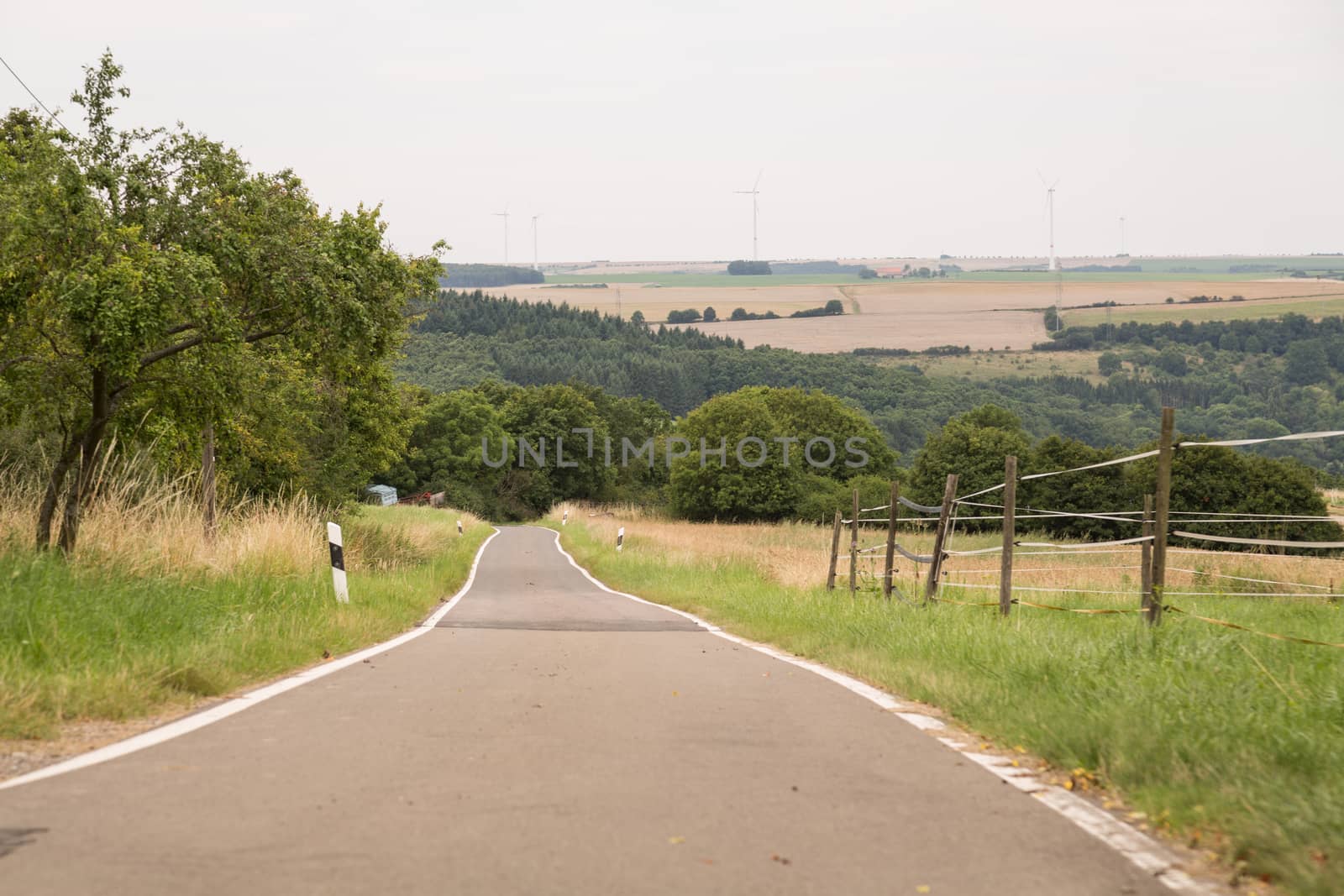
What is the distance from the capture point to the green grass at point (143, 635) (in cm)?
707

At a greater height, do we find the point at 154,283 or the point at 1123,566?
the point at 154,283

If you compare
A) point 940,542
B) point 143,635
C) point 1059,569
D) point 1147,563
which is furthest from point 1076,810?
point 1059,569

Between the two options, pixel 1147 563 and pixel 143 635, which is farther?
pixel 1147 563

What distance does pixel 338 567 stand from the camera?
15.2m

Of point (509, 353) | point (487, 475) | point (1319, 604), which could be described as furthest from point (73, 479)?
Answer: point (509, 353)

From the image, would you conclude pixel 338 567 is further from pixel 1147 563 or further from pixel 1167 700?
pixel 1167 700

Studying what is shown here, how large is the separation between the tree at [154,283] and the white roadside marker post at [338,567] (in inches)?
84.3

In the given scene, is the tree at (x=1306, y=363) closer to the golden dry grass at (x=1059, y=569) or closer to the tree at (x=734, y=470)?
the tree at (x=734, y=470)

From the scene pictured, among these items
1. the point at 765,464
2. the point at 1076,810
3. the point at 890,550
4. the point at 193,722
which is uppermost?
the point at 1076,810

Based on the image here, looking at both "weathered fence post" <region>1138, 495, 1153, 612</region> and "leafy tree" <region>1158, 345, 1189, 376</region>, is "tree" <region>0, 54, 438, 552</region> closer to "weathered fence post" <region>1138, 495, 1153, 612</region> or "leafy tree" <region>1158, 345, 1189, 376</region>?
"weathered fence post" <region>1138, 495, 1153, 612</region>

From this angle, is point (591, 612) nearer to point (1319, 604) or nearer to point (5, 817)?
point (1319, 604)

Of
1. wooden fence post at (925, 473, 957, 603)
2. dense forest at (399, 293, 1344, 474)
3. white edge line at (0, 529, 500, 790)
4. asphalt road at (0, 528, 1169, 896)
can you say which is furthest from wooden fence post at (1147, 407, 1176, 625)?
dense forest at (399, 293, 1344, 474)

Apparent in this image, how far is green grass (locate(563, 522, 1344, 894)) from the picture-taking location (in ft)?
15.4

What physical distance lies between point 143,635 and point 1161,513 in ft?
24.6
